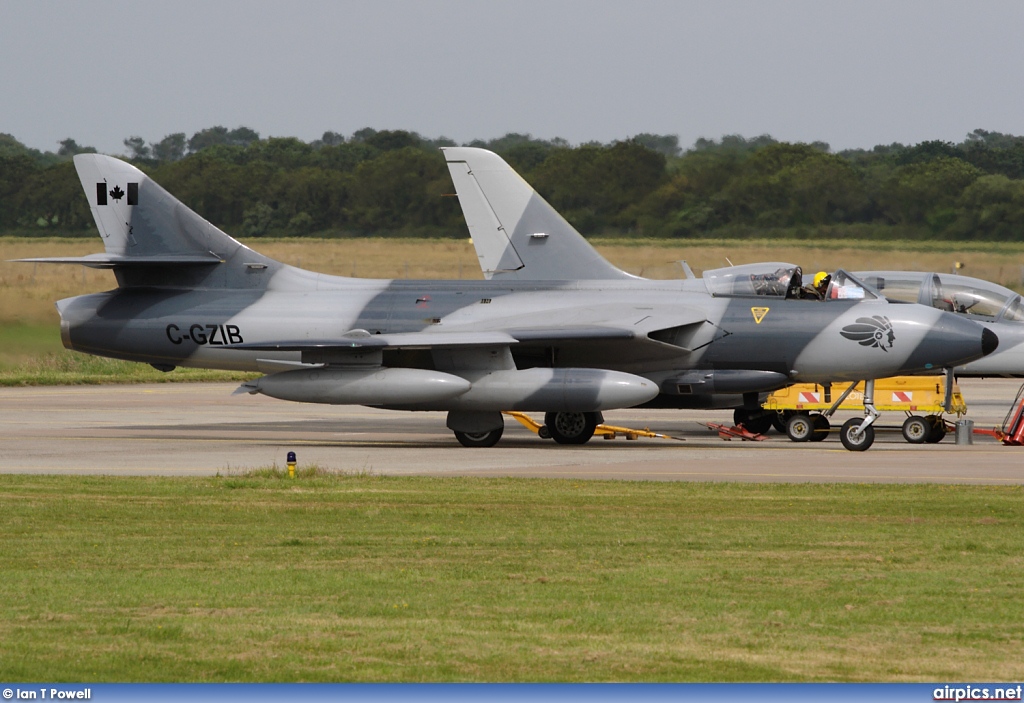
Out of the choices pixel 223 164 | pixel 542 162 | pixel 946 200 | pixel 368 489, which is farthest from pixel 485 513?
pixel 223 164

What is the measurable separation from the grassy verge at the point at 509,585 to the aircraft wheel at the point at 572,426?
723 cm

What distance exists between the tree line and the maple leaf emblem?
22.6 metres

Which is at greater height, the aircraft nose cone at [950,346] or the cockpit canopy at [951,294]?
the cockpit canopy at [951,294]

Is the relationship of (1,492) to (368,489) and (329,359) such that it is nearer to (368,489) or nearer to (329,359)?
(368,489)

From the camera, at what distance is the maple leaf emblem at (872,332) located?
20.1 meters

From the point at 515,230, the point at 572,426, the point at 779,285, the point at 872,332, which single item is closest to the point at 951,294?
the point at 872,332

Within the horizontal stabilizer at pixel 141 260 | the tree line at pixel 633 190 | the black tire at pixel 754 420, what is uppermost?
the tree line at pixel 633 190

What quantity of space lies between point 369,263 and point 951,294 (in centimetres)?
3365

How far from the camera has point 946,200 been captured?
151ft

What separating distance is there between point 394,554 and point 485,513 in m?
2.36

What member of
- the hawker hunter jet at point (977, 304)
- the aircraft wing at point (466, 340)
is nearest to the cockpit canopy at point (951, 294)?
the hawker hunter jet at point (977, 304)

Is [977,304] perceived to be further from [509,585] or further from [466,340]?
[509,585]
